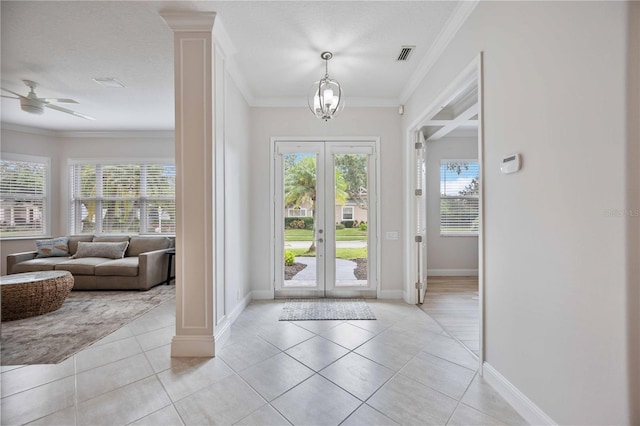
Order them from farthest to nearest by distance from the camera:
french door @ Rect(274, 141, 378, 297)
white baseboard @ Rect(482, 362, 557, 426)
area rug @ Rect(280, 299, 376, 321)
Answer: french door @ Rect(274, 141, 378, 297), area rug @ Rect(280, 299, 376, 321), white baseboard @ Rect(482, 362, 557, 426)

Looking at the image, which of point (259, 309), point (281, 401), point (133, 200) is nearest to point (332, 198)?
point (259, 309)

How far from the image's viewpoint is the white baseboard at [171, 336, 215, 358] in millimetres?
2271

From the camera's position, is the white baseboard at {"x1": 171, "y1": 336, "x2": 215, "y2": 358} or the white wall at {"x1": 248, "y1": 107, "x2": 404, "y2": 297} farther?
the white wall at {"x1": 248, "y1": 107, "x2": 404, "y2": 297}

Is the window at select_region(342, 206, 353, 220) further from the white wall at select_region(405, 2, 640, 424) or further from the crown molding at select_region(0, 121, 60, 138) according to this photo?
the crown molding at select_region(0, 121, 60, 138)

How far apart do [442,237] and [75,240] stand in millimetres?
7300

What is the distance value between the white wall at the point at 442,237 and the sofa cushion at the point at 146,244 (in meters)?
5.31

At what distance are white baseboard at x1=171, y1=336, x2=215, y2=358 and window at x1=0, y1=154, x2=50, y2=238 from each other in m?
5.28

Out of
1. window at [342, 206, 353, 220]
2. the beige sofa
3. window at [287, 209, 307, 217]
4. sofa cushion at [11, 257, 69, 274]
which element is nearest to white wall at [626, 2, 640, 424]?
window at [342, 206, 353, 220]

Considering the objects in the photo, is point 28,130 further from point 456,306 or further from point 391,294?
point 456,306

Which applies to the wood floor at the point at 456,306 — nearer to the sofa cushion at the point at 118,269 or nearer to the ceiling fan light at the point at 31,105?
the sofa cushion at the point at 118,269

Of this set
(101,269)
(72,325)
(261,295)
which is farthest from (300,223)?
(101,269)

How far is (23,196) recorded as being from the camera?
5027 millimetres

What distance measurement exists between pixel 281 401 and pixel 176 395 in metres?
0.74

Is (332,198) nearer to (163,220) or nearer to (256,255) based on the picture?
(256,255)
